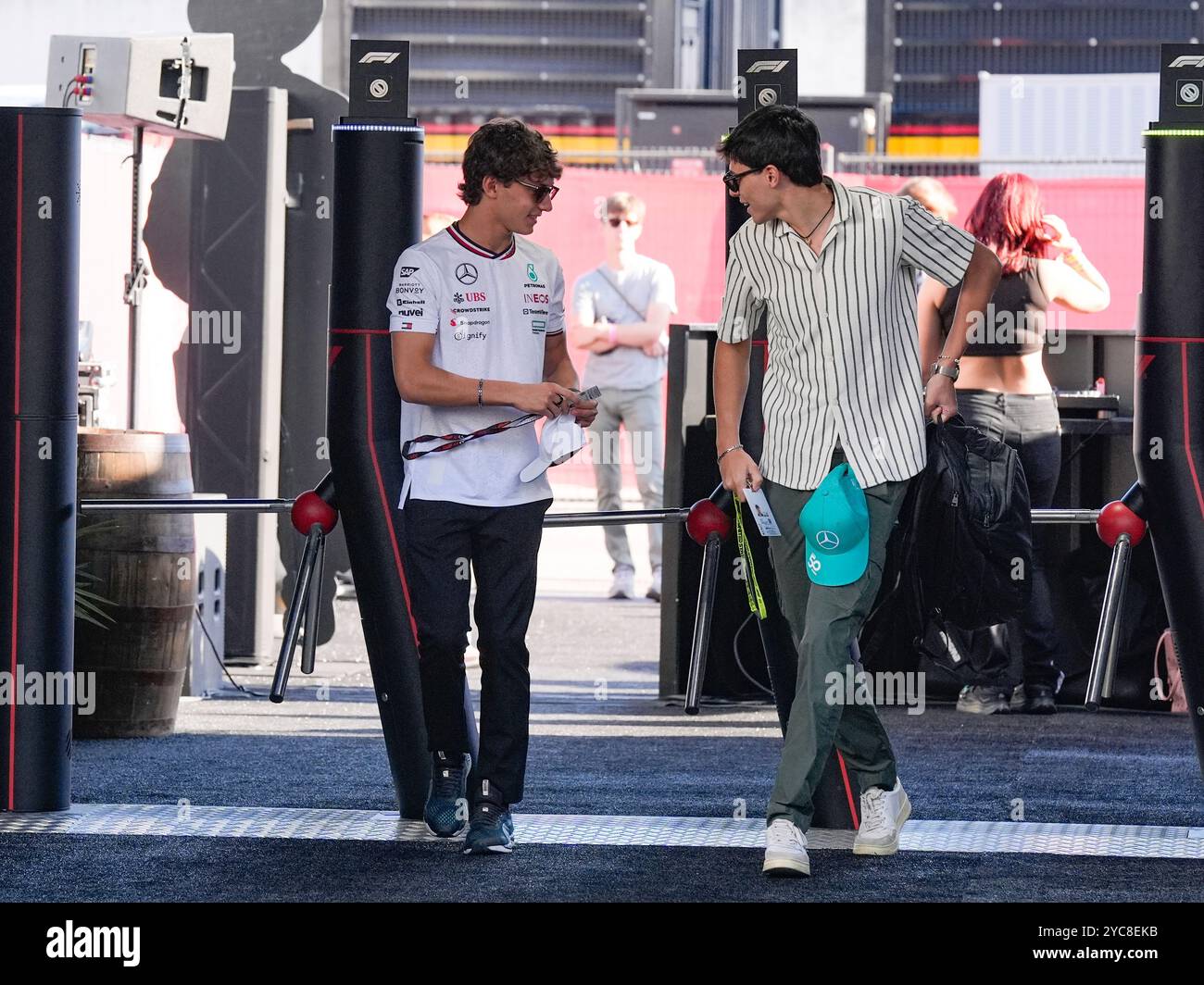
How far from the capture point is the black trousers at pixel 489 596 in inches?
177

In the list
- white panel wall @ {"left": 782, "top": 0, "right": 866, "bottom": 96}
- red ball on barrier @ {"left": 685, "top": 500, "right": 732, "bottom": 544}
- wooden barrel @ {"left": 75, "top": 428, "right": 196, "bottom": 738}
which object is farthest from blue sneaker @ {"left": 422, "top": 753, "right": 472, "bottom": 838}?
white panel wall @ {"left": 782, "top": 0, "right": 866, "bottom": 96}

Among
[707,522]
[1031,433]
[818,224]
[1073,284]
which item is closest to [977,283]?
[818,224]

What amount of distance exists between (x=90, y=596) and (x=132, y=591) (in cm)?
13

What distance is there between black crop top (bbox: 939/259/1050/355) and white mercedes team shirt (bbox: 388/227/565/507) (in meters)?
2.49

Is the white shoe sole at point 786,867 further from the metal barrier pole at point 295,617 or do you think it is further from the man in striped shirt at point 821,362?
the metal barrier pole at point 295,617

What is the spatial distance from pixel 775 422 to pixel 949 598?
1.74 ft

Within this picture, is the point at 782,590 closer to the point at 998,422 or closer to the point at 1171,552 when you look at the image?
the point at 1171,552

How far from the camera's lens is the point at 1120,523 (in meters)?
4.46

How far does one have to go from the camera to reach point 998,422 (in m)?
6.76

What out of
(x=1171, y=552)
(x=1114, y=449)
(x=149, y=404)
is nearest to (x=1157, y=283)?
(x=1171, y=552)

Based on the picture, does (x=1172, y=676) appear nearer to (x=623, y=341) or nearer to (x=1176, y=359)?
(x=1176, y=359)
